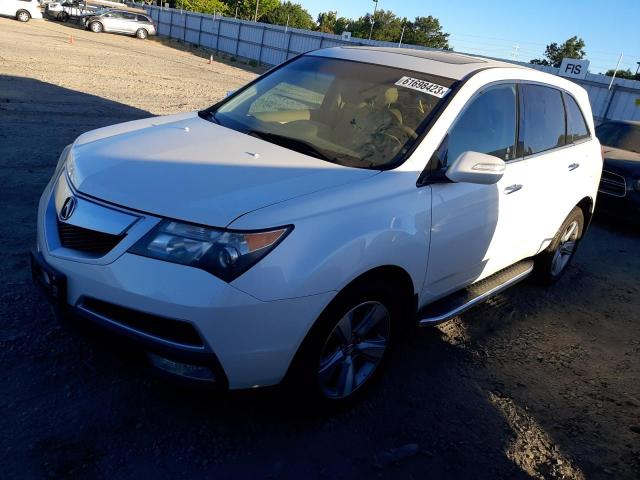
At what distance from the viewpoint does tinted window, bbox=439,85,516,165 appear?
3194 millimetres

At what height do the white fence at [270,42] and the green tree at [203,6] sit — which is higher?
the green tree at [203,6]

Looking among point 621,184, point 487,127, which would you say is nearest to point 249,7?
point 621,184

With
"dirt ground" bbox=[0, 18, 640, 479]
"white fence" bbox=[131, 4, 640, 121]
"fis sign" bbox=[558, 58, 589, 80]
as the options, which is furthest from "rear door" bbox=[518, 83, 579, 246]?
"white fence" bbox=[131, 4, 640, 121]

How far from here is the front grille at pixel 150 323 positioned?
2195 millimetres

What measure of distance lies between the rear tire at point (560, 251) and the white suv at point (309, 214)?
0.58m

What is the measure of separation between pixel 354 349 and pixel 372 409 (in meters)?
0.43

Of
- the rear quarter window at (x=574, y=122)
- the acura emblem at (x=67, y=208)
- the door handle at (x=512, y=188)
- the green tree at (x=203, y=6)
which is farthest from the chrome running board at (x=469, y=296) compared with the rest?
the green tree at (x=203, y=6)

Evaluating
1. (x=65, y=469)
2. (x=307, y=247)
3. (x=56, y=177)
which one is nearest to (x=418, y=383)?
(x=307, y=247)

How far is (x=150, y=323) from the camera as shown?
2.24 metres

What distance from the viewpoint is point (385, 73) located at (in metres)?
3.53

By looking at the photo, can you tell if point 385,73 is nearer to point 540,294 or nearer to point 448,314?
point 448,314

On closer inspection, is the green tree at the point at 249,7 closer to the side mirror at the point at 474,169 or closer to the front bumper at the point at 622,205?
the front bumper at the point at 622,205

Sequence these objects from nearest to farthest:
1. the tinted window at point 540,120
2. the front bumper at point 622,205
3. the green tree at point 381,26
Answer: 1. the tinted window at point 540,120
2. the front bumper at point 622,205
3. the green tree at point 381,26

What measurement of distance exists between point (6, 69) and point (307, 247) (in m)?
14.1
